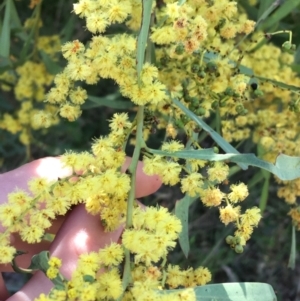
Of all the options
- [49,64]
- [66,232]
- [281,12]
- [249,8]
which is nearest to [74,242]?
[66,232]

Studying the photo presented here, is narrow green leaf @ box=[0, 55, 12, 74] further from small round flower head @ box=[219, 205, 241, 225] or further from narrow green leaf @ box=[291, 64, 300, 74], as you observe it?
small round flower head @ box=[219, 205, 241, 225]

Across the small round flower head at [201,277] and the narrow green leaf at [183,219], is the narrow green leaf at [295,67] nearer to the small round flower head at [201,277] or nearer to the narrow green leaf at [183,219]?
the narrow green leaf at [183,219]

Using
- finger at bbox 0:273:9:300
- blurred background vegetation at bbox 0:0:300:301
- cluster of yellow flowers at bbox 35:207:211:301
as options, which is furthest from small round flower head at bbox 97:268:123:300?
blurred background vegetation at bbox 0:0:300:301

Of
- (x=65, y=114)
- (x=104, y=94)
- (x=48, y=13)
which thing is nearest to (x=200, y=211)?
(x=104, y=94)

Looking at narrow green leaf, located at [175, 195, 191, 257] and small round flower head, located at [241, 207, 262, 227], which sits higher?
small round flower head, located at [241, 207, 262, 227]

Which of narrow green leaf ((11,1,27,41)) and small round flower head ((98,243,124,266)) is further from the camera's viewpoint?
narrow green leaf ((11,1,27,41))

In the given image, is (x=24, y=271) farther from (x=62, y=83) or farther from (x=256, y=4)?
(x=256, y=4)
